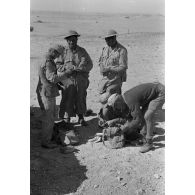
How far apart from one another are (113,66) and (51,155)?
1753mm

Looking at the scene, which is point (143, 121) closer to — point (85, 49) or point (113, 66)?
point (113, 66)

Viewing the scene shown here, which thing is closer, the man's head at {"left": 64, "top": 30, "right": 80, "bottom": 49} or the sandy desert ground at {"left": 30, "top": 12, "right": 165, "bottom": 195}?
the sandy desert ground at {"left": 30, "top": 12, "right": 165, "bottom": 195}

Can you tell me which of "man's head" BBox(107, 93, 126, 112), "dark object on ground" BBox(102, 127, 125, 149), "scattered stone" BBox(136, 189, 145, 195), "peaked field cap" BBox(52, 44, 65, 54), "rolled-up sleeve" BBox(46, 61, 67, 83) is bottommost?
"scattered stone" BBox(136, 189, 145, 195)

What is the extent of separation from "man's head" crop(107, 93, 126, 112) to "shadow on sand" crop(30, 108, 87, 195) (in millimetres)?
953

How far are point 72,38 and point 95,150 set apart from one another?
1.79 meters

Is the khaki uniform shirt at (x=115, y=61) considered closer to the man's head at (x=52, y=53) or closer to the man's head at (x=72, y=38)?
the man's head at (x=72, y=38)

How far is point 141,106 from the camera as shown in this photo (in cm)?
742

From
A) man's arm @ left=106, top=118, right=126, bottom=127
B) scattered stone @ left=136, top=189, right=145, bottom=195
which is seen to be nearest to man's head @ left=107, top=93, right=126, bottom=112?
man's arm @ left=106, top=118, right=126, bottom=127

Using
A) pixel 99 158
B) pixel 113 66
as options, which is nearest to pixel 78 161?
pixel 99 158

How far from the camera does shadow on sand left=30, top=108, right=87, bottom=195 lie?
6.54m

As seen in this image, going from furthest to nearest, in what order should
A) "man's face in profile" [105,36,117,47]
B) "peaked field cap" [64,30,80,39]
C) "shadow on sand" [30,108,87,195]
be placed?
"man's face in profile" [105,36,117,47] < "peaked field cap" [64,30,80,39] < "shadow on sand" [30,108,87,195]

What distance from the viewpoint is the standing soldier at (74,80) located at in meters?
7.70

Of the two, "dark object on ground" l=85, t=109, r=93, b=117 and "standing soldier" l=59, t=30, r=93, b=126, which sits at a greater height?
"standing soldier" l=59, t=30, r=93, b=126

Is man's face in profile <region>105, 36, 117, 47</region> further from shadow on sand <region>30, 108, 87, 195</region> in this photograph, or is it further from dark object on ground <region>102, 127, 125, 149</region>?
shadow on sand <region>30, 108, 87, 195</region>
